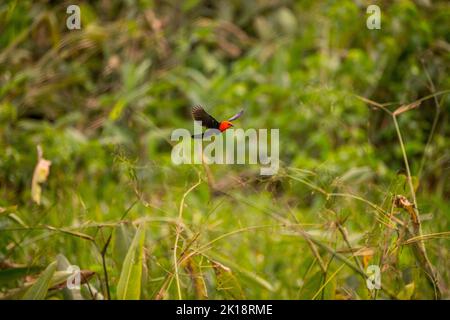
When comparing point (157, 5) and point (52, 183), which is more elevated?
point (157, 5)

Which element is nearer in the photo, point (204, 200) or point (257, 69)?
point (204, 200)

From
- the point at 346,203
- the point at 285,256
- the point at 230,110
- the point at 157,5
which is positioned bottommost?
the point at 285,256

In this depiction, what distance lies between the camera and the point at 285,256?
1.99 m

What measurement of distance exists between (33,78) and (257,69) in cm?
95

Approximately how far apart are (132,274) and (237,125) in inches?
65.9

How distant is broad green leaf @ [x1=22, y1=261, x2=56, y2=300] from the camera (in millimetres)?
1149

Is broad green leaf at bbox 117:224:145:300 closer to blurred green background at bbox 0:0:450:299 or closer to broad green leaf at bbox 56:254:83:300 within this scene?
blurred green background at bbox 0:0:450:299

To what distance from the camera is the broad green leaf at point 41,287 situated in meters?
1.15

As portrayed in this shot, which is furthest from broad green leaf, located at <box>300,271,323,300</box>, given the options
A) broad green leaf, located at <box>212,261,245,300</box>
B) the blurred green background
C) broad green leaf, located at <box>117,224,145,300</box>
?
broad green leaf, located at <box>117,224,145,300</box>

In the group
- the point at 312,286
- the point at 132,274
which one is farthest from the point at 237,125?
the point at 132,274

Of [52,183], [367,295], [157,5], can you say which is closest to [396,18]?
[157,5]
